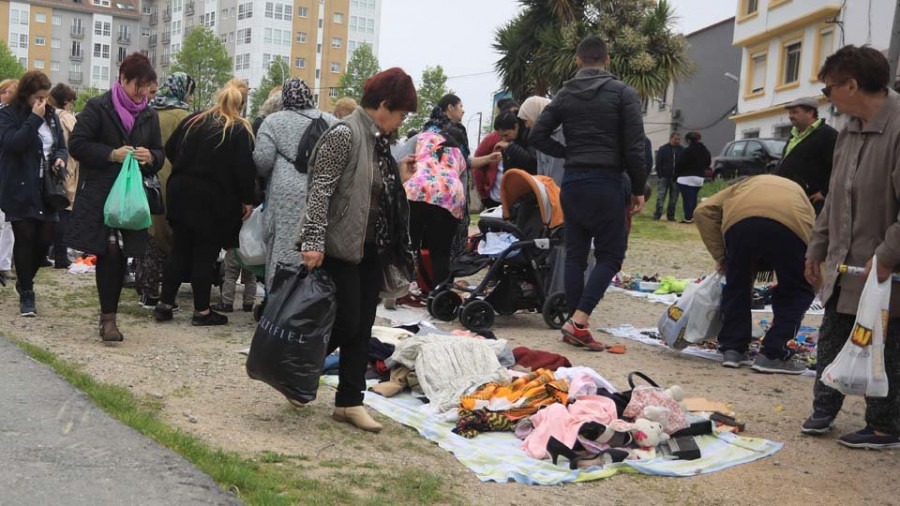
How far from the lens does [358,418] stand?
16.3ft

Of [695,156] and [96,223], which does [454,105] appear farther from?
[695,156]

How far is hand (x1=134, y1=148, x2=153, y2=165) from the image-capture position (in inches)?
257

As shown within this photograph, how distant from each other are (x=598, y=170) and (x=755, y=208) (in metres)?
1.19

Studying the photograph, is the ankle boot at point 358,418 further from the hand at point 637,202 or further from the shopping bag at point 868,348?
the hand at point 637,202

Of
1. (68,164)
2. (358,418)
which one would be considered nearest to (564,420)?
(358,418)

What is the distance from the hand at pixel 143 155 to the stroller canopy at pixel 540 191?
3362 millimetres

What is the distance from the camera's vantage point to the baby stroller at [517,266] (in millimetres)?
8344

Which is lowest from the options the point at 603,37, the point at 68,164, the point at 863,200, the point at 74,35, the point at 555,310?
the point at 555,310

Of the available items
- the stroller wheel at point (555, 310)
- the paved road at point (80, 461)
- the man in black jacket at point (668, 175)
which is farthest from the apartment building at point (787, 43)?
the paved road at point (80, 461)

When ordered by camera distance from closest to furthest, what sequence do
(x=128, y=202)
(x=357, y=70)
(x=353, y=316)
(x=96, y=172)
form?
(x=353, y=316) < (x=128, y=202) < (x=96, y=172) < (x=357, y=70)

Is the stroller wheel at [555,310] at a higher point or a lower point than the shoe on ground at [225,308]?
higher

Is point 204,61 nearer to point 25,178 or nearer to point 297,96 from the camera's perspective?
point 25,178

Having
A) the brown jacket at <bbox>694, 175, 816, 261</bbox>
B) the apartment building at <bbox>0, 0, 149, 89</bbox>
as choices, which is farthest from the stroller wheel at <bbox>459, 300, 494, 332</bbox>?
the apartment building at <bbox>0, 0, 149, 89</bbox>

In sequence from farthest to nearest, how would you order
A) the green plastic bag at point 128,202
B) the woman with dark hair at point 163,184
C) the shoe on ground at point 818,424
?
the woman with dark hair at point 163,184 < the green plastic bag at point 128,202 < the shoe on ground at point 818,424
